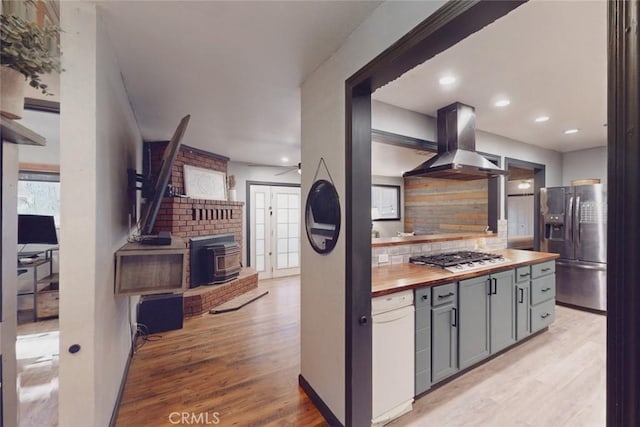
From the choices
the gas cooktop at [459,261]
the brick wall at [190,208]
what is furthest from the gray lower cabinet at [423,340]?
the brick wall at [190,208]

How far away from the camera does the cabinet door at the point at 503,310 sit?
8.29 ft

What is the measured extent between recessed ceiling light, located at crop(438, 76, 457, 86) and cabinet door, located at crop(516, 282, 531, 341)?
210 cm

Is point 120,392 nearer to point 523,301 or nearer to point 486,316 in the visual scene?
point 486,316

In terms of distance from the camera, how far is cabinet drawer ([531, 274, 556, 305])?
296cm

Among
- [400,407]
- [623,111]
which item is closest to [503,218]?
[400,407]

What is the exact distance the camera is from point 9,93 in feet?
2.92

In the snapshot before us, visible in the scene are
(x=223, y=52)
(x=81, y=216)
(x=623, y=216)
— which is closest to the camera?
(x=623, y=216)

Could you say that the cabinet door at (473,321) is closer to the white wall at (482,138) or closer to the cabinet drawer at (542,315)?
the cabinet drawer at (542,315)

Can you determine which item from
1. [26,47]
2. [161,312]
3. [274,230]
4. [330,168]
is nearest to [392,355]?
[330,168]

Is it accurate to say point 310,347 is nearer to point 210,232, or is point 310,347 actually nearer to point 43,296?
point 210,232

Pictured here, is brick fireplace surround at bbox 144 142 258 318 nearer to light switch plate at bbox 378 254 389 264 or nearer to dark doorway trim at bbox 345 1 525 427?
light switch plate at bbox 378 254 389 264

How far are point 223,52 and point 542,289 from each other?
152 inches

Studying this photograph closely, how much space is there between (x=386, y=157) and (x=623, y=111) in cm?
448

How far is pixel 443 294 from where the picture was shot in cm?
213
